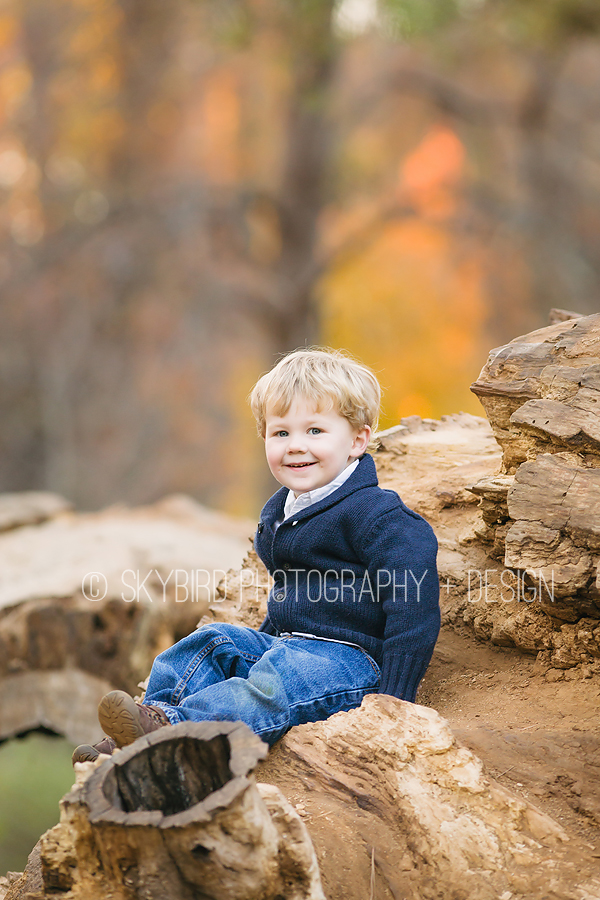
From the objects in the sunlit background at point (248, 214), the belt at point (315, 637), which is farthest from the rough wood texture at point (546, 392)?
the sunlit background at point (248, 214)

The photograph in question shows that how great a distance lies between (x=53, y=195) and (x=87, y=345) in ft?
9.45

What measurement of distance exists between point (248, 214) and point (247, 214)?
0.03m

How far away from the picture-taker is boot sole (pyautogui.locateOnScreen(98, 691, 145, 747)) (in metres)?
A: 1.76

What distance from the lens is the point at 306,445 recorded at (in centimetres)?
222

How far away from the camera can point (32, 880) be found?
1812 mm

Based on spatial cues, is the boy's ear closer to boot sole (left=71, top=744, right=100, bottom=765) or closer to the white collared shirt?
the white collared shirt

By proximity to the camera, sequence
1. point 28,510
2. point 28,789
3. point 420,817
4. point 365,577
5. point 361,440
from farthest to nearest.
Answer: point 28,510 < point 28,789 < point 361,440 < point 365,577 < point 420,817

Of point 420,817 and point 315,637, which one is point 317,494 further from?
point 420,817

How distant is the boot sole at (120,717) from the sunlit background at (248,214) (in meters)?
7.71

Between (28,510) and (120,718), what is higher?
(120,718)

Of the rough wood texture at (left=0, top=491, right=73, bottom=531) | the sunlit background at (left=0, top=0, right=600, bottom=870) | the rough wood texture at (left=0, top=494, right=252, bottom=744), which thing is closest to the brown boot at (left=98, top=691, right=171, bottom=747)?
the rough wood texture at (left=0, top=494, right=252, bottom=744)

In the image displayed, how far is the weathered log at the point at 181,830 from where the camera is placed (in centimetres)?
134

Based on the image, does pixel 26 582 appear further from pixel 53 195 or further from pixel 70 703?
pixel 53 195

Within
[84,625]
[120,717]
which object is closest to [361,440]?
[120,717]
